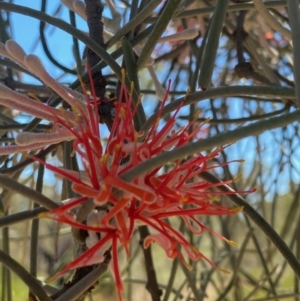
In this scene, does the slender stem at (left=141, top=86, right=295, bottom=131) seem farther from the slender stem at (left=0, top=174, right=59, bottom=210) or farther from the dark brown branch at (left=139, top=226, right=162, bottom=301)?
the dark brown branch at (left=139, top=226, right=162, bottom=301)

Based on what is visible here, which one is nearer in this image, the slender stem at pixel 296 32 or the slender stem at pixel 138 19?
the slender stem at pixel 296 32

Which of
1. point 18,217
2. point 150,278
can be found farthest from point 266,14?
point 150,278

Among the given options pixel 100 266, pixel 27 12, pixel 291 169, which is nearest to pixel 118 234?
pixel 100 266

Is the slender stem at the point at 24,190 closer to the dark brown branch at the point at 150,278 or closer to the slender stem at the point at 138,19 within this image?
the slender stem at the point at 138,19

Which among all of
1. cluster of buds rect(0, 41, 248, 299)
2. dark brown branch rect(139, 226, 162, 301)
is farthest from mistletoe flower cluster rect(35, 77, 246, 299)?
dark brown branch rect(139, 226, 162, 301)

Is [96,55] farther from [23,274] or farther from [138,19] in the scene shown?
[23,274]

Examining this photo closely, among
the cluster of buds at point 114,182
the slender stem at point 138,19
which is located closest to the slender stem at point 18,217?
the cluster of buds at point 114,182
